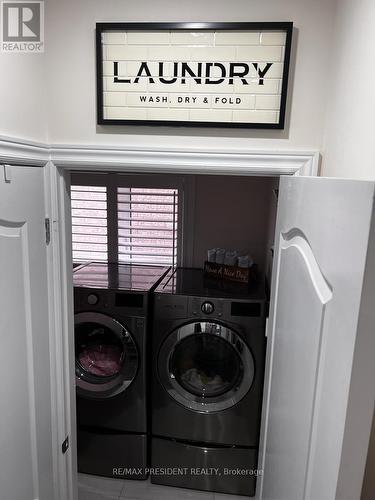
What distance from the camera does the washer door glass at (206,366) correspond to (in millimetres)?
2064

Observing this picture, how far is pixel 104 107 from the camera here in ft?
3.62

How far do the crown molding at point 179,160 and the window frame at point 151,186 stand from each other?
1519 mm

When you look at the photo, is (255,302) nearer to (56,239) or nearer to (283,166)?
(283,166)

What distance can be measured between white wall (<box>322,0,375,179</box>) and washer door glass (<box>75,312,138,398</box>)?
157cm

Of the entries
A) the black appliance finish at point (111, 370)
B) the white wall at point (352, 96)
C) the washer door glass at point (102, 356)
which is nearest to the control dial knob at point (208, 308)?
the black appliance finish at point (111, 370)

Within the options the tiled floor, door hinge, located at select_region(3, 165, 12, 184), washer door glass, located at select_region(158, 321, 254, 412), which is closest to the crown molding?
door hinge, located at select_region(3, 165, 12, 184)

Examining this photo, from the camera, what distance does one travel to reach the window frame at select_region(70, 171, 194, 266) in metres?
2.68

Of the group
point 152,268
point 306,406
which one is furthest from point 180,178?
point 306,406

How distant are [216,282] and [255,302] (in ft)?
1.33

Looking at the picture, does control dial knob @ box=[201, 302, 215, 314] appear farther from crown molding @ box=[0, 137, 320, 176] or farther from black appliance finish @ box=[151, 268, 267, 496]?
crown molding @ box=[0, 137, 320, 176]

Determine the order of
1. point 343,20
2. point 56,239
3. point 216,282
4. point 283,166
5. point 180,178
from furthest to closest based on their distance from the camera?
point 180,178 < point 216,282 < point 56,239 < point 283,166 < point 343,20

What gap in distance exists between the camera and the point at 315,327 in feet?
2.15

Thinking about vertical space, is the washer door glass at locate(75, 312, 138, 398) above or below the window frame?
below

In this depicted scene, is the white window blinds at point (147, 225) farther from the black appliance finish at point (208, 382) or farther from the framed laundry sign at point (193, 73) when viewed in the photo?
the framed laundry sign at point (193, 73)
